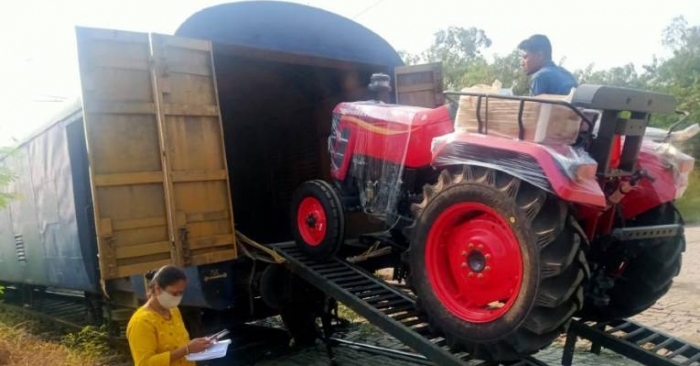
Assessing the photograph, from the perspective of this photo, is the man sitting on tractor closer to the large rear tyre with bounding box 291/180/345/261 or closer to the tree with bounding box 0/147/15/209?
the large rear tyre with bounding box 291/180/345/261

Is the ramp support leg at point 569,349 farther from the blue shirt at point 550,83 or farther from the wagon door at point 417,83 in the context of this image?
the wagon door at point 417,83

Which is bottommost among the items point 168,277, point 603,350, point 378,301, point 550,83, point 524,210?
point 603,350

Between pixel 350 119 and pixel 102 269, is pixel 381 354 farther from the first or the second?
pixel 102 269

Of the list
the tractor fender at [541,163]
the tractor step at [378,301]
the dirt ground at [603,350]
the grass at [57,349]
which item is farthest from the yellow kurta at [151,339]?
the grass at [57,349]

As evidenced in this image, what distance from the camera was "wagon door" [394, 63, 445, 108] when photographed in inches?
255

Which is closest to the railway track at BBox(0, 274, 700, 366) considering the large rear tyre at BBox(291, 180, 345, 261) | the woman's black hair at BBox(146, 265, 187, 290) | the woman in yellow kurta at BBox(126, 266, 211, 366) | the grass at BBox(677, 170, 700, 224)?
the large rear tyre at BBox(291, 180, 345, 261)

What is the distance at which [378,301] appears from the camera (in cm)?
452

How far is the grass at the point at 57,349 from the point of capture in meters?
6.30

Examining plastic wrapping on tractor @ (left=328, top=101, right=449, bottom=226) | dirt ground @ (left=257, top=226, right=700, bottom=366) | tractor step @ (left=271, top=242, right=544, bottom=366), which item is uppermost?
plastic wrapping on tractor @ (left=328, top=101, right=449, bottom=226)

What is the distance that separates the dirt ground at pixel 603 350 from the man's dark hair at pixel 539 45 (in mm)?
3050

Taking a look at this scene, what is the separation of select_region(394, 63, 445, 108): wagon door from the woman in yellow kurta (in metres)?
3.79

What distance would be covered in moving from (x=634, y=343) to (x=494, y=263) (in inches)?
61.7

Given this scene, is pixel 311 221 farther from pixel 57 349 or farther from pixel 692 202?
pixel 692 202

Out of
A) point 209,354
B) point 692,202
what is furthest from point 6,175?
point 692,202
